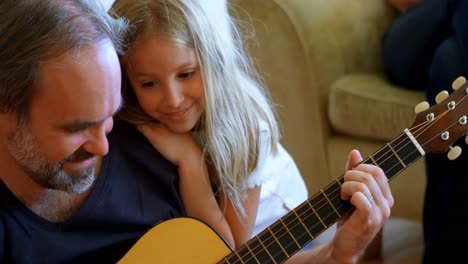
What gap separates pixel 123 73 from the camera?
127 centimetres

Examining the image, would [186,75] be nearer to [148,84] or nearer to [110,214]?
[148,84]

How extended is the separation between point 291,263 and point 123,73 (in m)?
0.44

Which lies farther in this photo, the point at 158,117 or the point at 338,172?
the point at 338,172

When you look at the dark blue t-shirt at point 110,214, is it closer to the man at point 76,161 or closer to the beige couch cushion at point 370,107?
the man at point 76,161

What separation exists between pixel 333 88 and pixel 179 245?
104cm

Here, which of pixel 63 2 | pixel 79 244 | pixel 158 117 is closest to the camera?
pixel 63 2

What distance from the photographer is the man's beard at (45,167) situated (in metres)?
1.08

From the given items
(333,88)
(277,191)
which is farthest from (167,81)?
(333,88)

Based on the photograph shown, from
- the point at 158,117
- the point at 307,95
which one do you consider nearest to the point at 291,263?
the point at 158,117

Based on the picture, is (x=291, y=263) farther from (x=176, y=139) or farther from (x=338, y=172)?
(x=338, y=172)

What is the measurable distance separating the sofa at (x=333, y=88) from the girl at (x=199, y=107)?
67 cm

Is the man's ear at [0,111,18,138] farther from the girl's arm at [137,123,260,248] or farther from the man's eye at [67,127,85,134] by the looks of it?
the girl's arm at [137,123,260,248]

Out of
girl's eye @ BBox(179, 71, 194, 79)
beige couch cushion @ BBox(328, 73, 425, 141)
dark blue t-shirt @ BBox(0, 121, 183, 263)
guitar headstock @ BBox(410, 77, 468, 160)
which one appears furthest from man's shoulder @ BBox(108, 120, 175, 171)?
beige couch cushion @ BBox(328, 73, 425, 141)

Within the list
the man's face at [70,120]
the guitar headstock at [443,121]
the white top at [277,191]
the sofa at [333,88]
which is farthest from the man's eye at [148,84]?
the sofa at [333,88]
